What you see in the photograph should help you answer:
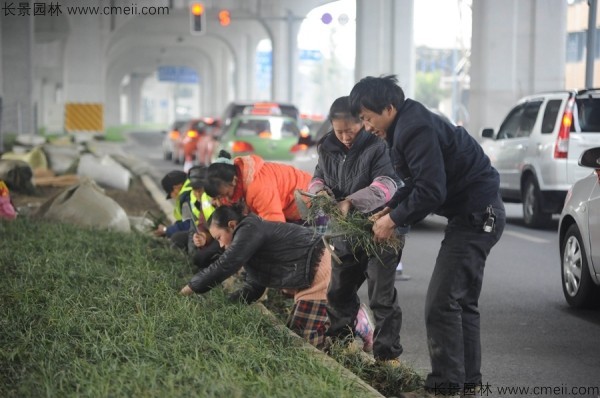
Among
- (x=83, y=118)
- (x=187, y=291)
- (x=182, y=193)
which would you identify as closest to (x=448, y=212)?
(x=187, y=291)

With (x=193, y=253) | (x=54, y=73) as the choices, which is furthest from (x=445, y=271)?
(x=54, y=73)

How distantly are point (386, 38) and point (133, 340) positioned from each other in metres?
32.2

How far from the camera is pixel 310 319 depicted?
752 cm

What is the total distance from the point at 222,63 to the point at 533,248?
80133 millimetres

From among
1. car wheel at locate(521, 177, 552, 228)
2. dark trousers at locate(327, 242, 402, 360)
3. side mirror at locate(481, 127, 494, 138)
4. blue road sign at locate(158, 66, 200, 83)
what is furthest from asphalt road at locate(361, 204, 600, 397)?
blue road sign at locate(158, 66, 200, 83)

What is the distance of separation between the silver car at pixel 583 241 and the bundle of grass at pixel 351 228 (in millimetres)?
2628

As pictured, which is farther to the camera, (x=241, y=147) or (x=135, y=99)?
(x=135, y=99)

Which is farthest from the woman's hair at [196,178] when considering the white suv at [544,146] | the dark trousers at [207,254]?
the white suv at [544,146]

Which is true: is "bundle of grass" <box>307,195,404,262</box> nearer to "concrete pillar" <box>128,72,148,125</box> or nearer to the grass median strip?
the grass median strip

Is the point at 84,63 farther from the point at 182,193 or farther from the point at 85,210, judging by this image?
the point at 182,193

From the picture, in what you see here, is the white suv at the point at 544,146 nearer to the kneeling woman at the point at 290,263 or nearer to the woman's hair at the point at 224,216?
the kneeling woman at the point at 290,263

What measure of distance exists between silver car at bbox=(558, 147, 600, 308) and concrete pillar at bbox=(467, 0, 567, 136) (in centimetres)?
→ 1830

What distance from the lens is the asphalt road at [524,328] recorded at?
278 inches

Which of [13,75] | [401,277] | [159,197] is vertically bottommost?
[159,197]
